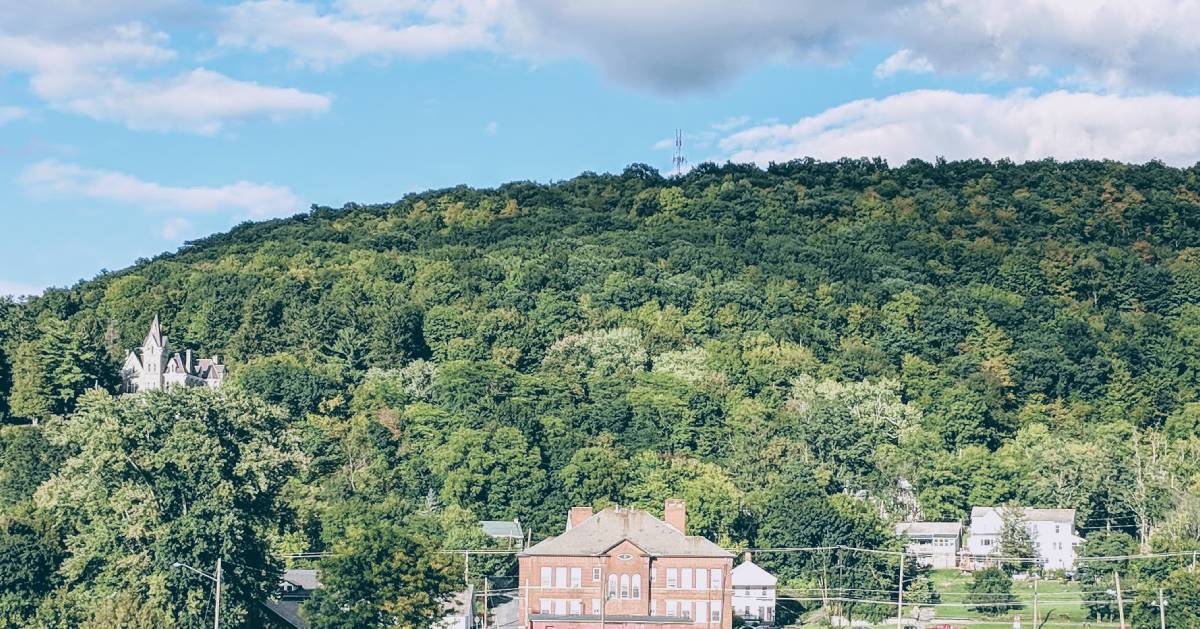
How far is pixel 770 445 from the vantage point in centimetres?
15925

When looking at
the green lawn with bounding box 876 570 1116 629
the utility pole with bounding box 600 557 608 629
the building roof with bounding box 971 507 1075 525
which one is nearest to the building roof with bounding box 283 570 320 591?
the utility pole with bounding box 600 557 608 629

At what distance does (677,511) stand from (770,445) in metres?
38.1

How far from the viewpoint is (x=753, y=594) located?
12862 centimetres

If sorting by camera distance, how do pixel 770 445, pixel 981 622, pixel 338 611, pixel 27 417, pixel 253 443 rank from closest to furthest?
1. pixel 338 611
2. pixel 253 443
3. pixel 981 622
4. pixel 770 445
5. pixel 27 417

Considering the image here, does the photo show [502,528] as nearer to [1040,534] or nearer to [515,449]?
[515,449]

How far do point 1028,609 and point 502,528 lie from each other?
126 feet

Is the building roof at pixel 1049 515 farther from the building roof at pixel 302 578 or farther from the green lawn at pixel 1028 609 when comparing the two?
the building roof at pixel 302 578

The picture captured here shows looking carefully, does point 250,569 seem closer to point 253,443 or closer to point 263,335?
point 253,443

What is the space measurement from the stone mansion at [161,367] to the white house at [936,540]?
72.8 meters

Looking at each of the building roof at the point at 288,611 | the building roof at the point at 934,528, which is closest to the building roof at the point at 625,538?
the building roof at the point at 288,611

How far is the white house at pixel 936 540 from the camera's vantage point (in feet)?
488

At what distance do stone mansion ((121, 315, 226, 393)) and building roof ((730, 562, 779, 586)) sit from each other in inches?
2993

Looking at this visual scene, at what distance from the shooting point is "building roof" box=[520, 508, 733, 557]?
119m

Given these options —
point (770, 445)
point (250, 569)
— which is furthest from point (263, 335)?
point (250, 569)
